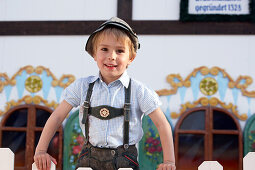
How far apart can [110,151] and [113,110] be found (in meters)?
0.24

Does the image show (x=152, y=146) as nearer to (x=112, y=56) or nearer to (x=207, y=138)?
(x=207, y=138)

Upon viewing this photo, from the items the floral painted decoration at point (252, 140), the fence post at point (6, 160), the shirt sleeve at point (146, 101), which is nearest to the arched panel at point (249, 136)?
the floral painted decoration at point (252, 140)

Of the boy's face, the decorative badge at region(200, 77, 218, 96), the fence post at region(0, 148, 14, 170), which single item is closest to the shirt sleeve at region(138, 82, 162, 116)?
the boy's face

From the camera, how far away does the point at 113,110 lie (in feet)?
6.19

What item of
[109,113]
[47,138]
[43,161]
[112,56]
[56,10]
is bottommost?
[43,161]

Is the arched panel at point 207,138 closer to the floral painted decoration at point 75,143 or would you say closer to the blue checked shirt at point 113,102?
the floral painted decoration at point 75,143

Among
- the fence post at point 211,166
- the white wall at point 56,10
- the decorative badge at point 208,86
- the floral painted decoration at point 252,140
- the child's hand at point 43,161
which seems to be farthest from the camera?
the white wall at point 56,10

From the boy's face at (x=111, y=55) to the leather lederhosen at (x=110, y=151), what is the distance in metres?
0.16

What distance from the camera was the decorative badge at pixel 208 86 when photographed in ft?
12.6

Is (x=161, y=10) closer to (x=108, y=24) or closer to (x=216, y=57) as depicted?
(x=216, y=57)

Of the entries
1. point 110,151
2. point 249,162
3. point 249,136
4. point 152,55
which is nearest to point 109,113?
point 110,151

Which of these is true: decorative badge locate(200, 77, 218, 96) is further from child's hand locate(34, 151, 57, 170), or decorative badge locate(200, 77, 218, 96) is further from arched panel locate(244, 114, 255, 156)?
child's hand locate(34, 151, 57, 170)

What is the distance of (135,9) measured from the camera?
160 inches

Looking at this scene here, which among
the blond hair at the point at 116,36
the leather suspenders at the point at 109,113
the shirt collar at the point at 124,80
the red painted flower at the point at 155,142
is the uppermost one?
the blond hair at the point at 116,36
